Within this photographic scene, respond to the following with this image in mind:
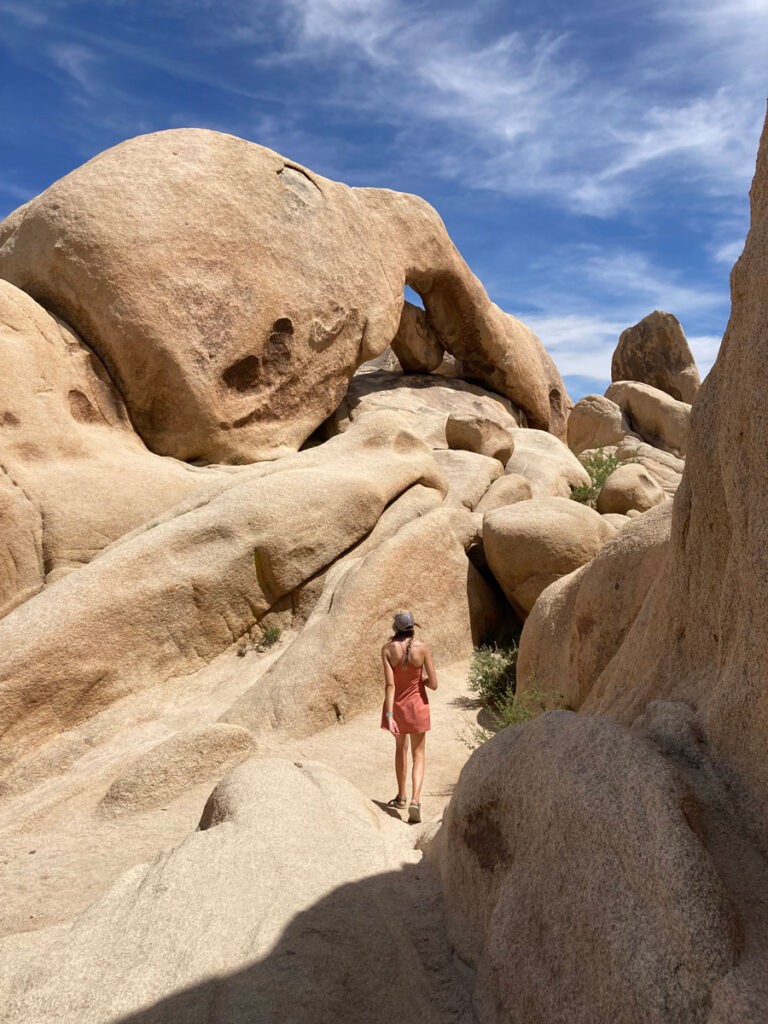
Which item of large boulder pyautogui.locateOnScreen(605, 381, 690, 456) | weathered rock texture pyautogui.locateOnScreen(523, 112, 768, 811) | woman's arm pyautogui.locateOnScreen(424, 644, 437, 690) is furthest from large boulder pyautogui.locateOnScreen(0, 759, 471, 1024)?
large boulder pyautogui.locateOnScreen(605, 381, 690, 456)

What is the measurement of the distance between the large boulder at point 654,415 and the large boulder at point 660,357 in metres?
3.11

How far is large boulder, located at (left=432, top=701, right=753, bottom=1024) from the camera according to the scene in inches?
85.4

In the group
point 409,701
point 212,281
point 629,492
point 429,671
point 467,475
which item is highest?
point 212,281

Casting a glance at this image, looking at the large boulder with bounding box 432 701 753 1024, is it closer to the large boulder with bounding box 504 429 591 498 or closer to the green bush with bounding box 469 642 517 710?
the green bush with bounding box 469 642 517 710

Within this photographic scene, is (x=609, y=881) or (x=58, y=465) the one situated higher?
(x=58, y=465)

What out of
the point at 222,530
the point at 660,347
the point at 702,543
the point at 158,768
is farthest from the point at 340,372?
the point at 660,347

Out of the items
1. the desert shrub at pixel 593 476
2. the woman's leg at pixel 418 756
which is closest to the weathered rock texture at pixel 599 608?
the woman's leg at pixel 418 756

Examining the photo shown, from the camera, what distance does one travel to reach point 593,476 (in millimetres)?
15039

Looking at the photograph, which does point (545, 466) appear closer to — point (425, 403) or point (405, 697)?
point (425, 403)

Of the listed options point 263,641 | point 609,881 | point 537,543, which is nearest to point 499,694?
point 537,543

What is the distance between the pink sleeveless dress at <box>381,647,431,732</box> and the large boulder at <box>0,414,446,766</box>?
116 inches

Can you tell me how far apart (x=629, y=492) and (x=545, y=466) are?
7.67 ft

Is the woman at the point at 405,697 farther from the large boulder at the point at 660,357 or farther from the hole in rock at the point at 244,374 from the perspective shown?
the large boulder at the point at 660,357

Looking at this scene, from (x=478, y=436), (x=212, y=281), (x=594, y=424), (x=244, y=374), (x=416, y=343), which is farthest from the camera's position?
(x=594, y=424)
